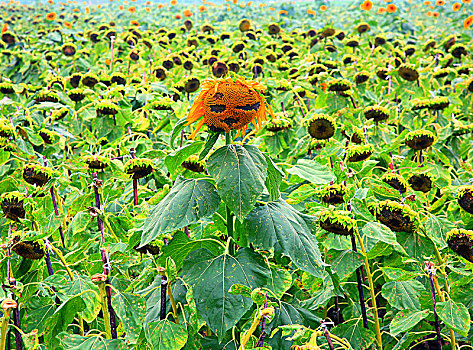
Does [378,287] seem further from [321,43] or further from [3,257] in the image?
[321,43]

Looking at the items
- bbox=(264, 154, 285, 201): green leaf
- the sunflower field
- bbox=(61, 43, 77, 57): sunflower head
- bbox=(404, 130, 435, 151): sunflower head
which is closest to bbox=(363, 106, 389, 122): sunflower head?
the sunflower field

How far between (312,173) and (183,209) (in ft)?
1.62

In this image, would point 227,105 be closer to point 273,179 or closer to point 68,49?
point 273,179

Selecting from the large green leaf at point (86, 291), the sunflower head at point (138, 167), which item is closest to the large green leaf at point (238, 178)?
the large green leaf at point (86, 291)

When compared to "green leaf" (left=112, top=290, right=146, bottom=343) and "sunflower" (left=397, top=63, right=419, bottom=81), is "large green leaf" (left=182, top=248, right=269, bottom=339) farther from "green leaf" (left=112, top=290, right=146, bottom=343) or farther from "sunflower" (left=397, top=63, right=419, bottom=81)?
"sunflower" (left=397, top=63, right=419, bottom=81)

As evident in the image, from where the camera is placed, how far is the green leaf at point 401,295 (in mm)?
1453

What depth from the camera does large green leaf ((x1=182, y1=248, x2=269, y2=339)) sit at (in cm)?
110

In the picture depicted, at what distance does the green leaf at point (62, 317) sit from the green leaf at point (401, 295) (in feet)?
3.02

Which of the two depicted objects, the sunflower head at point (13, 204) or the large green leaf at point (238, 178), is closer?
Answer: the large green leaf at point (238, 178)

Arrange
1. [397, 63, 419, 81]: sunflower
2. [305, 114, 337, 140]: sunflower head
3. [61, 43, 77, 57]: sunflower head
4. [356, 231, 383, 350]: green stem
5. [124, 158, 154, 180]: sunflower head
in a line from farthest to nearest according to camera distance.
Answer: [61, 43, 77, 57]: sunflower head, [397, 63, 419, 81]: sunflower, [305, 114, 337, 140]: sunflower head, [124, 158, 154, 180]: sunflower head, [356, 231, 383, 350]: green stem

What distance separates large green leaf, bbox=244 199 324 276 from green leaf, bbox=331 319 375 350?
0.47 metres

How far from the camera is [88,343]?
1.23 m

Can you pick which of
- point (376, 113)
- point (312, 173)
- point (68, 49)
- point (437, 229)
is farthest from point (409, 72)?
point (68, 49)

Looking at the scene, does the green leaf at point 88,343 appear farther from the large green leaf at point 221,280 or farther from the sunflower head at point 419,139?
the sunflower head at point 419,139
